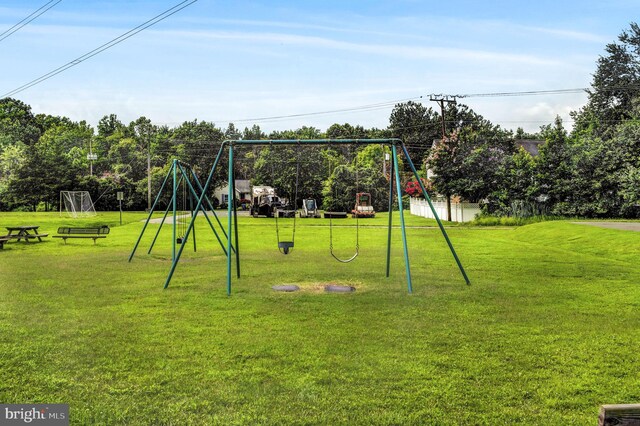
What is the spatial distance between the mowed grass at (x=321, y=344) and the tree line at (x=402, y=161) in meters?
4.82

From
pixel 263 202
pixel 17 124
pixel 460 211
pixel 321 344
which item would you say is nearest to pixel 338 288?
pixel 321 344

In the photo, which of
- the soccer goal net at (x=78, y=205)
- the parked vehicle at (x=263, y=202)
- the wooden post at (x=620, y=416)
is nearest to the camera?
the wooden post at (x=620, y=416)

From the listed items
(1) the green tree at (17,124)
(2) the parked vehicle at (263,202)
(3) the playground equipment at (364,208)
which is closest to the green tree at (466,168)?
(3) the playground equipment at (364,208)

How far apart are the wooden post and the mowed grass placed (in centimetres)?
286

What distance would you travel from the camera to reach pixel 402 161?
65000mm

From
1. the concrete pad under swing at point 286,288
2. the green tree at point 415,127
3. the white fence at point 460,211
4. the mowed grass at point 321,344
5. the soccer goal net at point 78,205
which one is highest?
the green tree at point 415,127

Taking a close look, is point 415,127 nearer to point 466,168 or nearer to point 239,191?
point 239,191

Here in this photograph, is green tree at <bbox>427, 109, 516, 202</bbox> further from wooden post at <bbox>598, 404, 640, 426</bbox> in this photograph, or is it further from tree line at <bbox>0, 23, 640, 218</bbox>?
wooden post at <bbox>598, 404, 640, 426</bbox>

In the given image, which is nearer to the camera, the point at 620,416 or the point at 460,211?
the point at 620,416

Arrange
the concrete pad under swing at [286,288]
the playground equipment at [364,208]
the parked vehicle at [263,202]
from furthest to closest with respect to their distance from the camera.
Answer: the parked vehicle at [263,202]
the playground equipment at [364,208]
the concrete pad under swing at [286,288]

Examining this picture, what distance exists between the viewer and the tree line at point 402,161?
41.6m

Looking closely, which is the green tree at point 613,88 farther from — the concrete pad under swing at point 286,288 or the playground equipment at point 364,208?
the concrete pad under swing at point 286,288

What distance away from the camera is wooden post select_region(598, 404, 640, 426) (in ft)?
10.6

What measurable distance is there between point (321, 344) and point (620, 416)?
5725mm
